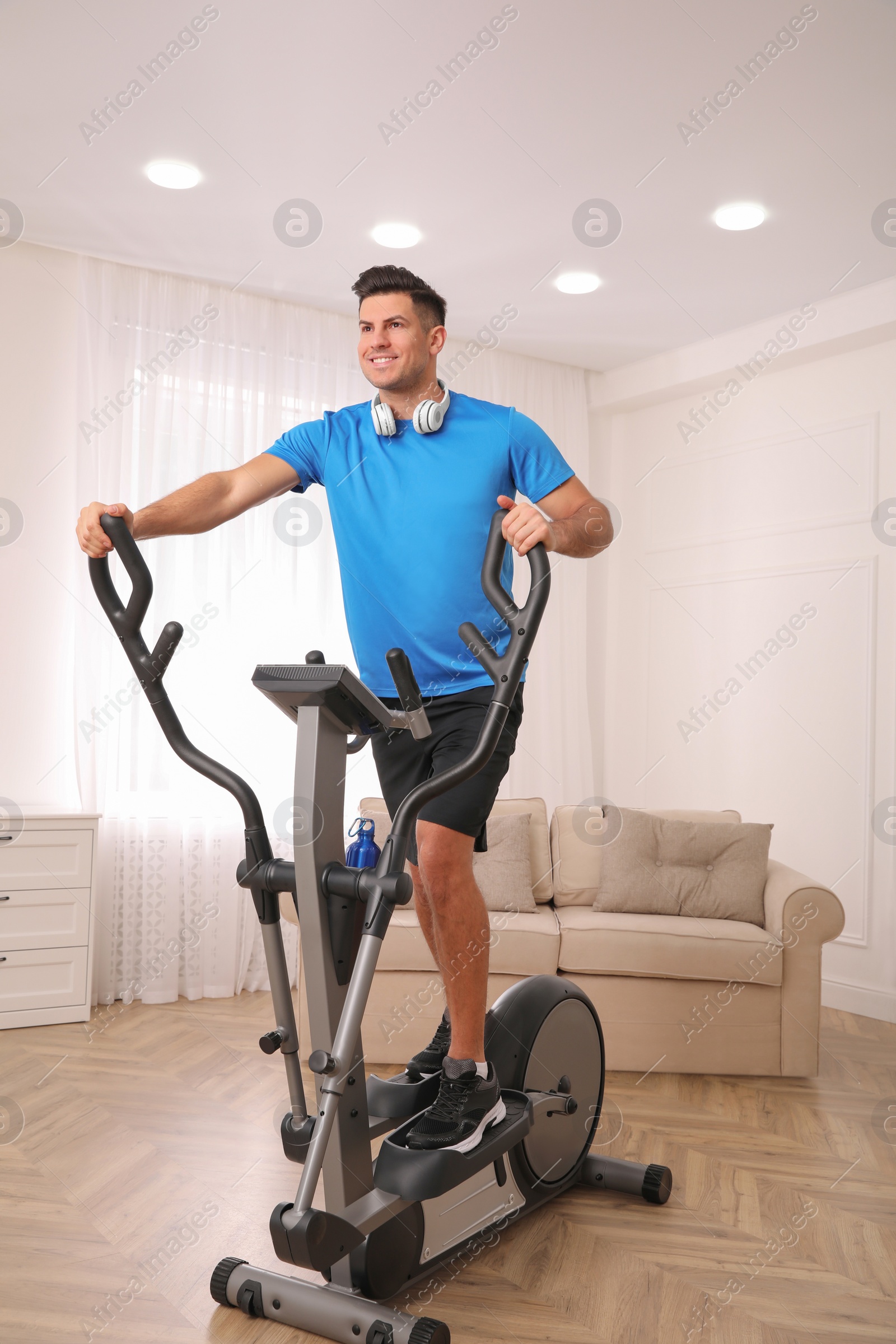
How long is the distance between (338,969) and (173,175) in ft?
9.88

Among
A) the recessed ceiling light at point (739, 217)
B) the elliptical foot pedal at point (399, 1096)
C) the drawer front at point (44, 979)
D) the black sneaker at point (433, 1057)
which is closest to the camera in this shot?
the elliptical foot pedal at point (399, 1096)

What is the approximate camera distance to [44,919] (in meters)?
3.64

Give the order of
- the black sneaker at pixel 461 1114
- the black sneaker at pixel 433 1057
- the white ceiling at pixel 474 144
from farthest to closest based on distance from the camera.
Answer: the white ceiling at pixel 474 144
the black sneaker at pixel 433 1057
the black sneaker at pixel 461 1114

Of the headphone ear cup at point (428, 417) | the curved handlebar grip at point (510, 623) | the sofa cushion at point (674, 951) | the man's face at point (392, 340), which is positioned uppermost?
the man's face at point (392, 340)

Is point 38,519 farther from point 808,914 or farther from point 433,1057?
point 808,914

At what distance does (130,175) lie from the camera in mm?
3521

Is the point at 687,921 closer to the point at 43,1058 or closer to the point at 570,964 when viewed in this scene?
the point at 570,964

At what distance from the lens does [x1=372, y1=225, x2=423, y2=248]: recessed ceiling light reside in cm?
386

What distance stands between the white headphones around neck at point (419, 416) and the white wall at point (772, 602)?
9.60 feet

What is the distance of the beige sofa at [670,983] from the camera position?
327cm

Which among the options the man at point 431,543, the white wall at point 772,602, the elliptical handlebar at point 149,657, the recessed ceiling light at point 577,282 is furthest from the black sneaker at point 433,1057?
the recessed ceiling light at point 577,282

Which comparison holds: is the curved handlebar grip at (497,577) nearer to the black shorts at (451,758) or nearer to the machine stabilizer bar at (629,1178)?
the black shorts at (451,758)

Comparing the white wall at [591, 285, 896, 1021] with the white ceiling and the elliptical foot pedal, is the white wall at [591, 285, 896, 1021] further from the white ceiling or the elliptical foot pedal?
the elliptical foot pedal

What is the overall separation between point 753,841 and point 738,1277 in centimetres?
188
